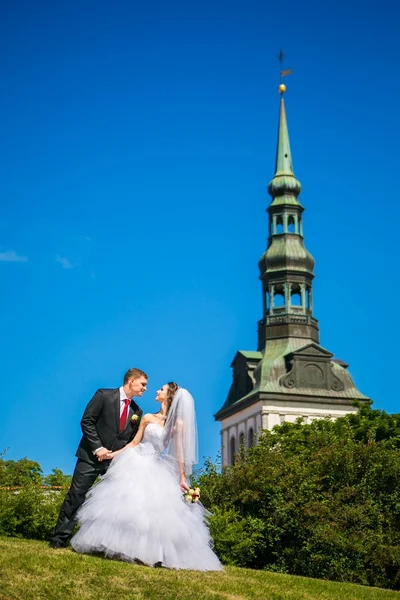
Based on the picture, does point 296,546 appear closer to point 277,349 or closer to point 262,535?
point 262,535

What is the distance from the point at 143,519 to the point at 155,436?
1.27 meters

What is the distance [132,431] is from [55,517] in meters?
6.10

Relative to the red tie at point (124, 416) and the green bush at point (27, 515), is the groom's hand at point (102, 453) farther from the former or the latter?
the green bush at point (27, 515)

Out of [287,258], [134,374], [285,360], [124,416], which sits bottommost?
[124,416]

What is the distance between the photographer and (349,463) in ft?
80.1

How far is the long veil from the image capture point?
1413cm

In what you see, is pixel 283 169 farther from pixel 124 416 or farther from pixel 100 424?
pixel 100 424

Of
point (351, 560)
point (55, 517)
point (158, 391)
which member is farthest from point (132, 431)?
point (351, 560)

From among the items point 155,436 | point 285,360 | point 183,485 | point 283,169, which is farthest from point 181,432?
point 283,169

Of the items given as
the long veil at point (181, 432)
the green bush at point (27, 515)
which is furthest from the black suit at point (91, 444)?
the green bush at point (27, 515)

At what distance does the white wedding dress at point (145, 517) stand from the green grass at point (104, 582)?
256 millimetres

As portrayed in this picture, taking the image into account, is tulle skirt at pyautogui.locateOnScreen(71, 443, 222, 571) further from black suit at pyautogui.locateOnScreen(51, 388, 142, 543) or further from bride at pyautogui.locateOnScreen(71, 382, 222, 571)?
black suit at pyautogui.locateOnScreen(51, 388, 142, 543)

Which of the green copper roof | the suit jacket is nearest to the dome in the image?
the green copper roof

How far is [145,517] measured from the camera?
44.4 ft
